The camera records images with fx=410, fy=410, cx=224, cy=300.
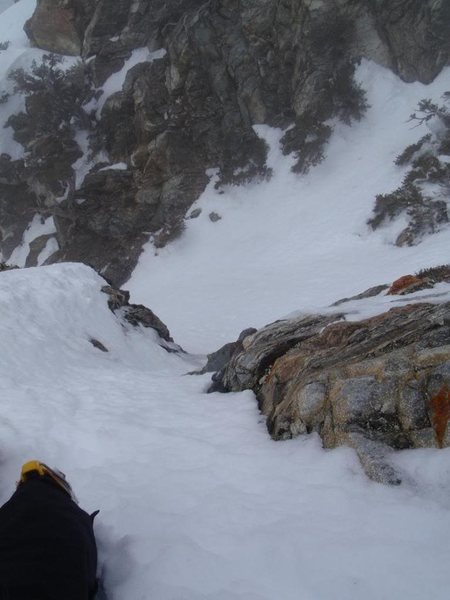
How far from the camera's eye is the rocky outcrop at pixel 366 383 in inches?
128

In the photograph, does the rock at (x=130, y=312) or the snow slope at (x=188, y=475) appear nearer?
the snow slope at (x=188, y=475)

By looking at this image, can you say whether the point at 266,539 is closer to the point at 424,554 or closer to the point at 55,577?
the point at 424,554

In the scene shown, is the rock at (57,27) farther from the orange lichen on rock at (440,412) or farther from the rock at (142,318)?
the orange lichen on rock at (440,412)

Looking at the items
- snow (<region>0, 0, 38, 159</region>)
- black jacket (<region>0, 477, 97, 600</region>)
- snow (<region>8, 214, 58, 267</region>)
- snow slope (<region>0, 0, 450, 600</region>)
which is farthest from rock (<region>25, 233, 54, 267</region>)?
black jacket (<region>0, 477, 97, 600</region>)

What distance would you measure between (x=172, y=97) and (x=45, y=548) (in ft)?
84.2

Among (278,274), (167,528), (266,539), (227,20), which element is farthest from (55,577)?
A: (227,20)

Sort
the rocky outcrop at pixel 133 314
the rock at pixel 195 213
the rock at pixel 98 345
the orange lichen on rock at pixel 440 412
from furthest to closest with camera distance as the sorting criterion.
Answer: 1. the rock at pixel 195 213
2. the rocky outcrop at pixel 133 314
3. the rock at pixel 98 345
4. the orange lichen on rock at pixel 440 412

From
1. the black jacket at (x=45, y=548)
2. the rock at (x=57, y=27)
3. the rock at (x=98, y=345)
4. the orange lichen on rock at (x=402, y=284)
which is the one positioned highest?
the rock at (x=57, y=27)

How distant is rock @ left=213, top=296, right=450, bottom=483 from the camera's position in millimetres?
3254

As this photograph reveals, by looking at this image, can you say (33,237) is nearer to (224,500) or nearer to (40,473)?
(40,473)

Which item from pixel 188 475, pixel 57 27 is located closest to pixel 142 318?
pixel 188 475

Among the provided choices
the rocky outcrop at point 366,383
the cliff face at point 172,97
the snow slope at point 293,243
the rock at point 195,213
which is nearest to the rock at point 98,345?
the rocky outcrop at point 366,383

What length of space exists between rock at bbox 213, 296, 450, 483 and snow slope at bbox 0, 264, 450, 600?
0.16 meters

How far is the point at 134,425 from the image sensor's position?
4.76 meters
